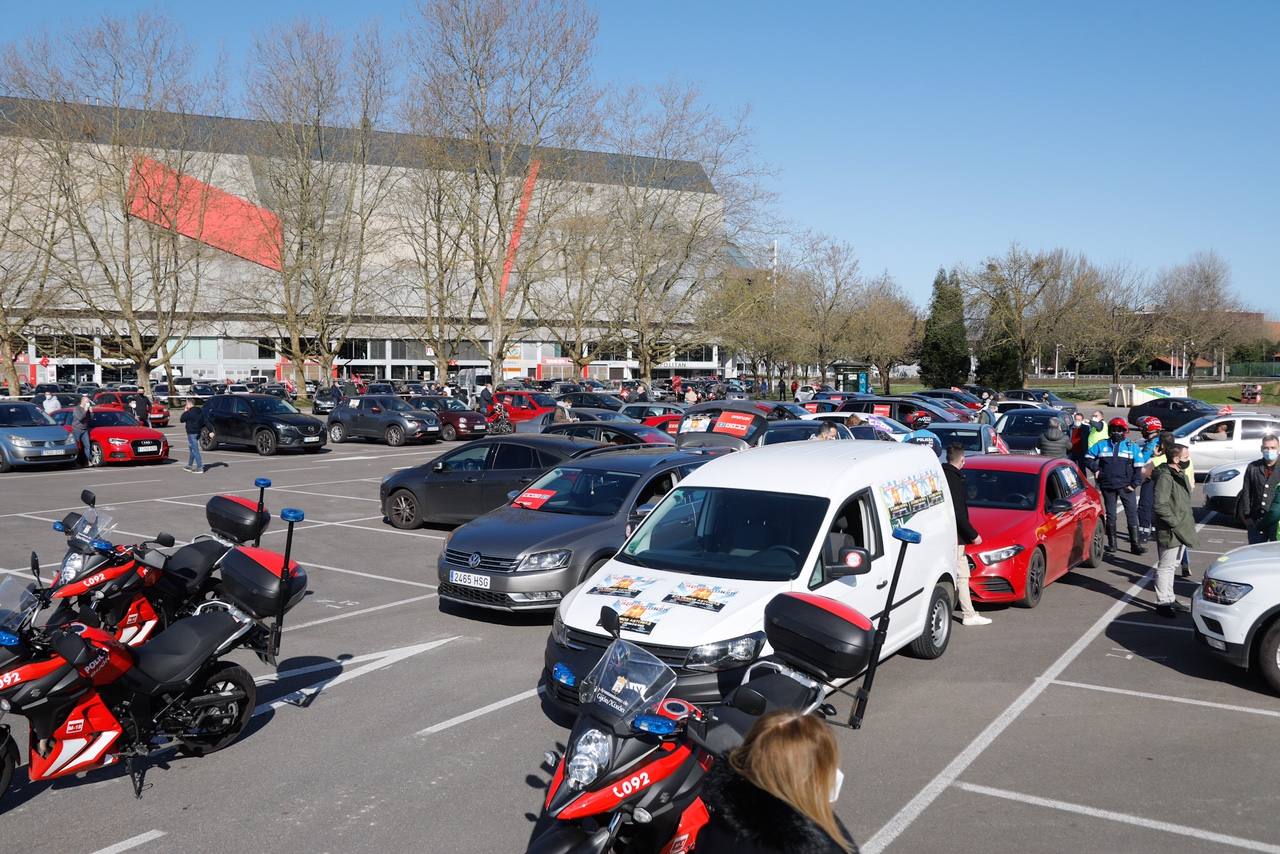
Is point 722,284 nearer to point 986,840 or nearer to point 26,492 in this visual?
point 26,492

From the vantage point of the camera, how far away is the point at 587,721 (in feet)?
12.4

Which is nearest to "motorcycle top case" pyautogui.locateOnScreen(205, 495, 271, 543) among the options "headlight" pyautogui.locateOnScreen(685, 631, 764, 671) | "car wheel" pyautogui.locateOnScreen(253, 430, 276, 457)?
"headlight" pyautogui.locateOnScreen(685, 631, 764, 671)

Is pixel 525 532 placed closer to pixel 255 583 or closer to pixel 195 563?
pixel 195 563

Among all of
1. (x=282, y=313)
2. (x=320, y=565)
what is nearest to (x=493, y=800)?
(x=320, y=565)

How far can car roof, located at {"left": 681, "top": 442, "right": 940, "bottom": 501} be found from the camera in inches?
294

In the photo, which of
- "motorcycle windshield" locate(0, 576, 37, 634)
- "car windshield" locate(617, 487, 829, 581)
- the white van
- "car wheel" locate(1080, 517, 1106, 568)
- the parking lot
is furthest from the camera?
"car wheel" locate(1080, 517, 1106, 568)

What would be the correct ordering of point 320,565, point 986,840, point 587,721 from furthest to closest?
point 320,565
point 986,840
point 587,721

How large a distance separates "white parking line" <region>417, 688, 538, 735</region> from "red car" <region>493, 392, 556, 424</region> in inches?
1201

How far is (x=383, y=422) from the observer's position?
112 feet

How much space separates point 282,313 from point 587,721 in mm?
54345

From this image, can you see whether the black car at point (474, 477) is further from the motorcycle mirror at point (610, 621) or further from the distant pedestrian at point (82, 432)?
the distant pedestrian at point (82, 432)

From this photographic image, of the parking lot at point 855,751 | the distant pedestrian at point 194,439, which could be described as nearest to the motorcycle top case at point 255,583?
the parking lot at point 855,751

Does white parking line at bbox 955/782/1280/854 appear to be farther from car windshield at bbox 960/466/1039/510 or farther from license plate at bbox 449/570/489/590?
car windshield at bbox 960/466/1039/510

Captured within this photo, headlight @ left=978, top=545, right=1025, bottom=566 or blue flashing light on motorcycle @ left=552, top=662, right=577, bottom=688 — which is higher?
blue flashing light on motorcycle @ left=552, top=662, right=577, bottom=688
